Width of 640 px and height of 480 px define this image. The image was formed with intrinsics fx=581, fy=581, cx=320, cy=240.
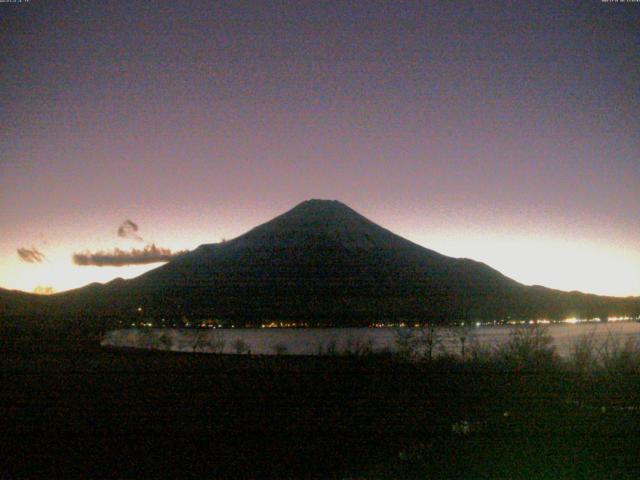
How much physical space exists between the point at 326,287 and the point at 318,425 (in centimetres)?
3750

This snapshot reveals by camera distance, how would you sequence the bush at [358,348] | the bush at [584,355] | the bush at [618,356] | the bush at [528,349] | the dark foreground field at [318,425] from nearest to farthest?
the dark foreground field at [318,425], the bush at [618,356], the bush at [584,355], the bush at [528,349], the bush at [358,348]

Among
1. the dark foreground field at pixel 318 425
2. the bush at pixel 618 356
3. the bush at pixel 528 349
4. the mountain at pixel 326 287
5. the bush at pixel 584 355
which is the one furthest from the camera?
the mountain at pixel 326 287

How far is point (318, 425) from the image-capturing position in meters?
7.34

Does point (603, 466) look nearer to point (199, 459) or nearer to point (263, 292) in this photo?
point (199, 459)

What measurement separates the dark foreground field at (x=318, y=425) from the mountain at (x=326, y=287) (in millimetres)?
14645

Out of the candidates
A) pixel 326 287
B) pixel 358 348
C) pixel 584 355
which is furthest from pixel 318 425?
pixel 326 287

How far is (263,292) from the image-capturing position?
141 ft

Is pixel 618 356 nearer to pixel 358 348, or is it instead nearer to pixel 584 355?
pixel 584 355

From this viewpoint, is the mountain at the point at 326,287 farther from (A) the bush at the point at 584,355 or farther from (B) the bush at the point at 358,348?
(A) the bush at the point at 584,355

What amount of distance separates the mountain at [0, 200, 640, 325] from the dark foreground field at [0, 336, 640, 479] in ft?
48.0

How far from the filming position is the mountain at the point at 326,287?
117ft

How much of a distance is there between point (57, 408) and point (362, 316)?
97.3 ft

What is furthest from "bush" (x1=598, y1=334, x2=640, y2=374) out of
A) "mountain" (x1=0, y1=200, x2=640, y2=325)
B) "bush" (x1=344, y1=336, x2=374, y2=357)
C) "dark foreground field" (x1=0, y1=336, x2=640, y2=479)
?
"mountain" (x1=0, y1=200, x2=640, y2=325)

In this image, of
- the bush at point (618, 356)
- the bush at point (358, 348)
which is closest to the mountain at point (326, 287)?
the bush at point (358, 348)
